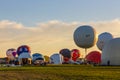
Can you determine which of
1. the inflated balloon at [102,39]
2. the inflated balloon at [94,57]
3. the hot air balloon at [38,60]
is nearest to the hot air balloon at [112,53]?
the inflated balloon at [94,57]

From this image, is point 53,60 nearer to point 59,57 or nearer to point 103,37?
point 59,57

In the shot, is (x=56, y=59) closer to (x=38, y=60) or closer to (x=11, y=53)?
(x=38, y=60)

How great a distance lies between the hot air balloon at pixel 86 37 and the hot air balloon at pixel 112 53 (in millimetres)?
15207

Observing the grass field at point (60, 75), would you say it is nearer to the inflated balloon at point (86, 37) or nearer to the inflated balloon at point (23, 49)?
the inflated balloon at point (86, 37)

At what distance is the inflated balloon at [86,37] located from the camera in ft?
449

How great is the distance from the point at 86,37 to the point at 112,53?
21128mm

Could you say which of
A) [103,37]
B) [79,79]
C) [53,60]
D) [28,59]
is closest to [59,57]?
[53,60]

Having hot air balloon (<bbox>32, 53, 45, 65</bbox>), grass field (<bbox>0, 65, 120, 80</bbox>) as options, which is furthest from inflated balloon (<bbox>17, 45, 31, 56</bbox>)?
grass field (<bbox>0, 65, 120, 80</bbox>)

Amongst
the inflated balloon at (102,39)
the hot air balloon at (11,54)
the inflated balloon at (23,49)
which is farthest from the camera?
the hot air balloon at (11,54)

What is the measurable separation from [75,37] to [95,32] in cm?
762

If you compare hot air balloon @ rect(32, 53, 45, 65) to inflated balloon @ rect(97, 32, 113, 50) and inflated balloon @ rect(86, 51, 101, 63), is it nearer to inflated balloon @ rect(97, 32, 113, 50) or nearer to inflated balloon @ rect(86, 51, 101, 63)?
inflated balloon @ rect(86, 51, 101, 63)

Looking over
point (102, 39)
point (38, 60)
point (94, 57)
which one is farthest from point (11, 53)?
point (94, 57)

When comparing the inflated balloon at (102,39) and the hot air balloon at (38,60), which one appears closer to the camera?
the hot air balloon at (38,60)

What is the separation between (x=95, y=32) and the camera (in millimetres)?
139250
